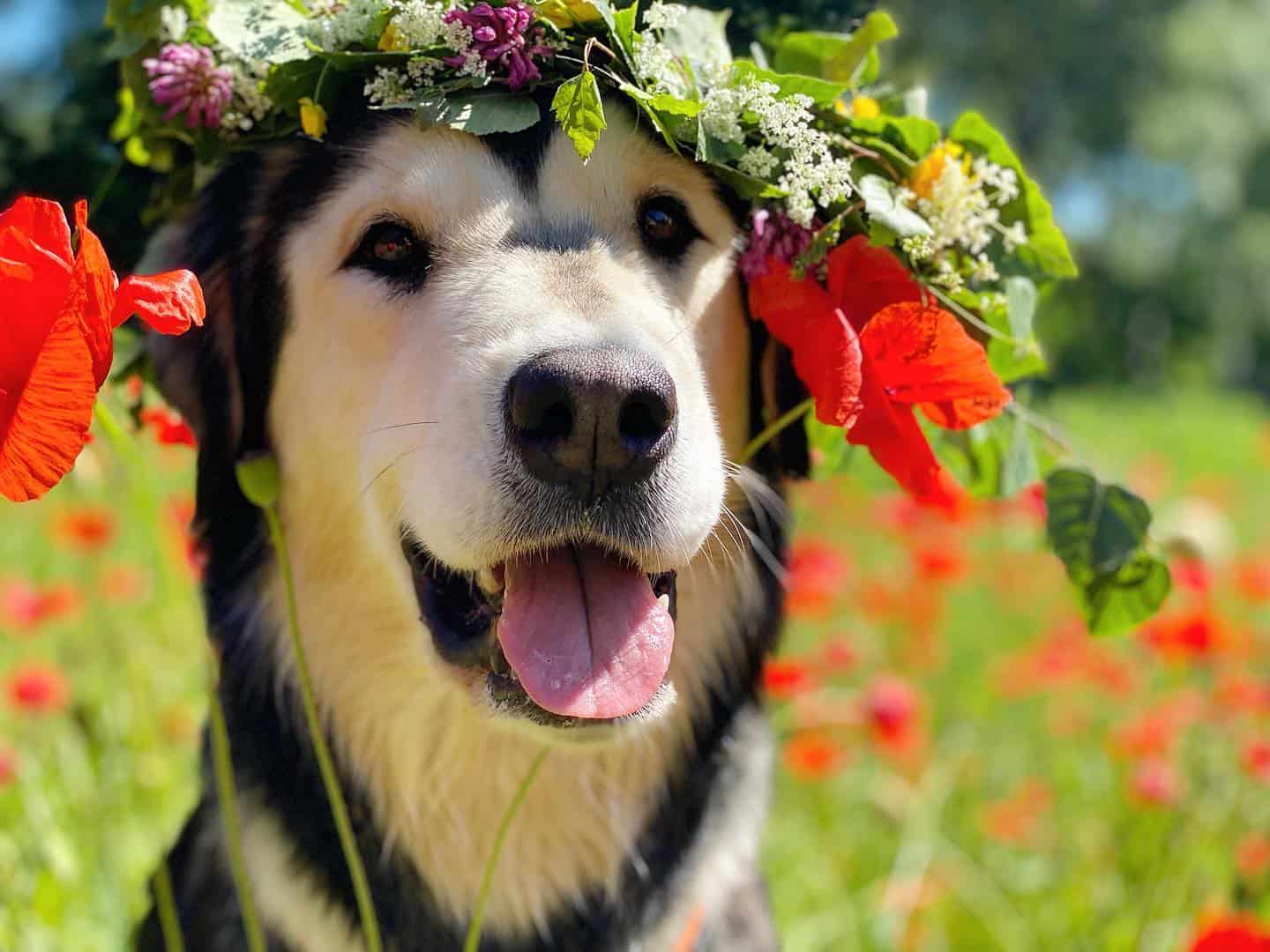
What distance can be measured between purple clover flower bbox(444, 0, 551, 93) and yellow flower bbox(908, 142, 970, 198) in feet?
1.92

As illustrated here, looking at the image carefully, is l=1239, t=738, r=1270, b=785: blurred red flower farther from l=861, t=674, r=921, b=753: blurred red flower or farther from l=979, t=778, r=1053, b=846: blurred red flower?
l=861, t=674, r=921, b=753: blurred red flower

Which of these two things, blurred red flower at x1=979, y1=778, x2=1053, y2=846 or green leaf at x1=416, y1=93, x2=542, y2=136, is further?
blurred red flower at x1=979, y1=778, x2=1053, y2=846

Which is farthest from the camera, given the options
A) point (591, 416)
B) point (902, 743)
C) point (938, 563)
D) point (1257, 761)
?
point (938, 563)

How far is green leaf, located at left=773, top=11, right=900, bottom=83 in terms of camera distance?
193cm

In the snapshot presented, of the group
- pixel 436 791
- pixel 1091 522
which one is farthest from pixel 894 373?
pixel 436 791

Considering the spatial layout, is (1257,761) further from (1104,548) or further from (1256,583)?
(1104,548)

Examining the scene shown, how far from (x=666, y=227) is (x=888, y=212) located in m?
0.40

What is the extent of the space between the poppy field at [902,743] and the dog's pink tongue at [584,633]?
65 cm

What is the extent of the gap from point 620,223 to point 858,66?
47cm

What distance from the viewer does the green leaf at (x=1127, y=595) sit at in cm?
199

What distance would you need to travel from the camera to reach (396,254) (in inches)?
76.4

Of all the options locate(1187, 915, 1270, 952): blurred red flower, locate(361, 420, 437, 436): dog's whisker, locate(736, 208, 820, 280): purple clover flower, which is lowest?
locate(1187, 915, 1270, 952): blurred red flower

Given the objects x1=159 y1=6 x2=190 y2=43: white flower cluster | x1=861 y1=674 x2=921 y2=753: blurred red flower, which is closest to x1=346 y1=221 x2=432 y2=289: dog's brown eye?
x1=159 y1=6 x2=190 y2=43: white flower cluster

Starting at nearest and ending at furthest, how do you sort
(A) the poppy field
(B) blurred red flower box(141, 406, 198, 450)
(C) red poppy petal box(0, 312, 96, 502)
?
(C) red poppy petal box(0, 312, 96, 502)
(B) blurred red flower box(141, 406, 198, 450)
(A) the poppy field
